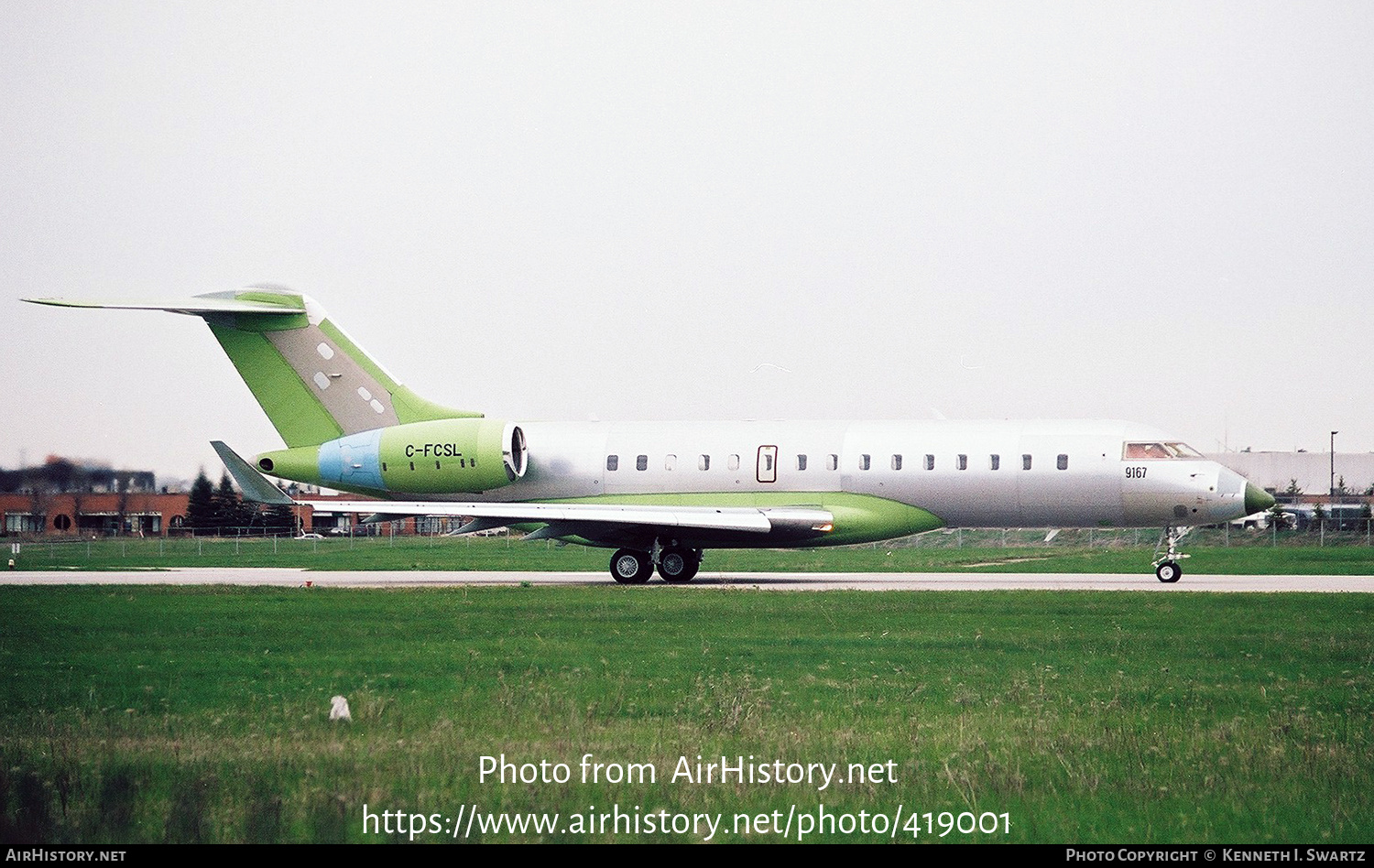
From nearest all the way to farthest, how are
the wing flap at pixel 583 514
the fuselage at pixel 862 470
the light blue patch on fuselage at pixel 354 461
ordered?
the wing flap at pixel 583 514, the fuselage at pixel 862 470, the light blue patch on fuselage at pixel 354 461

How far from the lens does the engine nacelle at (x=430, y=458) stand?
34094mm

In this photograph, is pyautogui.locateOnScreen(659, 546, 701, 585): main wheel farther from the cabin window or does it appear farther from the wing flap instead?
the cabin window

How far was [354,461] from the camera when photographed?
34.5 m

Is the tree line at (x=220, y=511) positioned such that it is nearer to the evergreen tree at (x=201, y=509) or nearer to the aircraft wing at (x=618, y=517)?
the evergreen tree at (x=201, y=509)

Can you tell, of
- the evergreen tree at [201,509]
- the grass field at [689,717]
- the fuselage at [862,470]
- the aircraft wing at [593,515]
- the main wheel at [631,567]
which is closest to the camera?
the grass field at [689,717]

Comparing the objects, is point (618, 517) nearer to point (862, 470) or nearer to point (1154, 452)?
point (862, 470)

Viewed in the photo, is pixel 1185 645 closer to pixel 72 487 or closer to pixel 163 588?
pixel 163 588

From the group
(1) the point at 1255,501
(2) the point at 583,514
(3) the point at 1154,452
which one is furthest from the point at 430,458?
(1) the point at 1255,501

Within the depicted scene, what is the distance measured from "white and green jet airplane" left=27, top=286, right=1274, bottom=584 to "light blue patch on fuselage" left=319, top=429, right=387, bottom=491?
0.04 metres

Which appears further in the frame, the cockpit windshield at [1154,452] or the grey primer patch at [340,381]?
the grey primer patch at [340,381]

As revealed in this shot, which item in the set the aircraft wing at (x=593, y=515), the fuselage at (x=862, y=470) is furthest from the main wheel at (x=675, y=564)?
the fuselage at (x=862, y=470)

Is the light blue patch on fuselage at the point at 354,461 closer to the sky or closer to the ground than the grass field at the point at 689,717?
closer to the sky

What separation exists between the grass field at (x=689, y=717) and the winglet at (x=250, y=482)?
7469 mm

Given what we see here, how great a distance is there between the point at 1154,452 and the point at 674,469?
1074 centimetres
